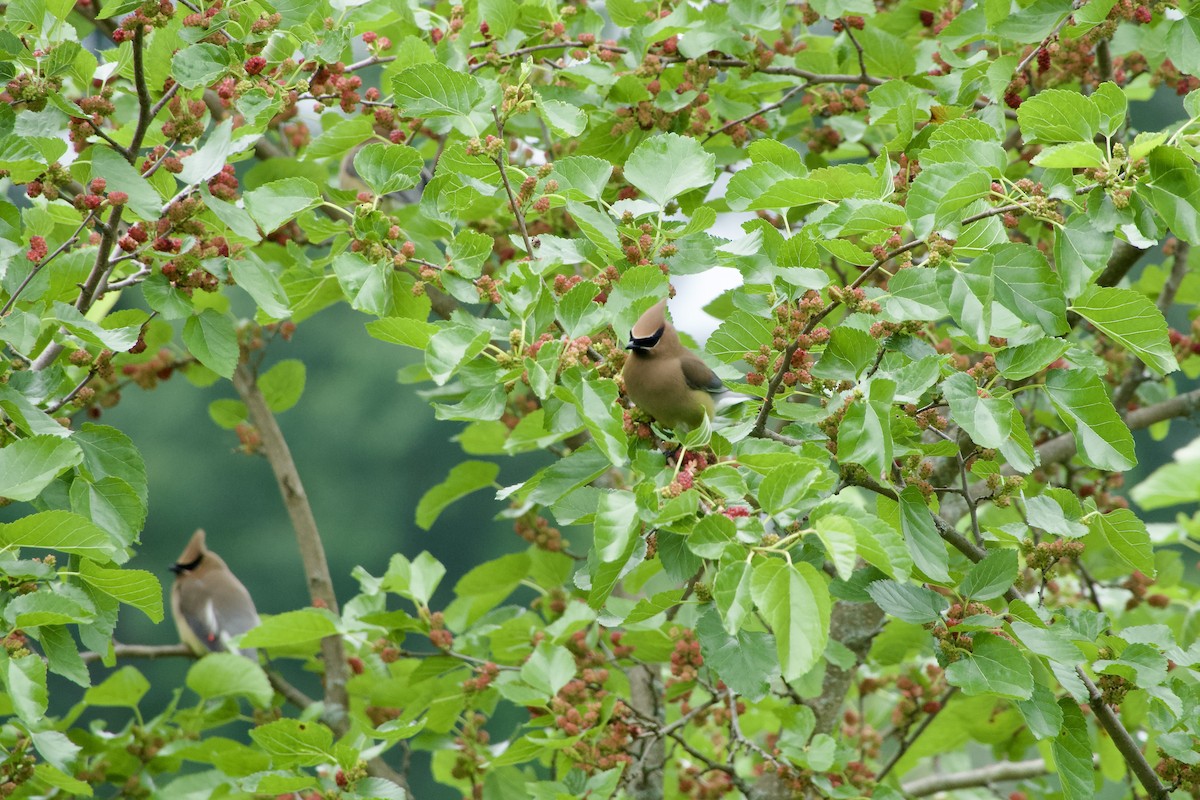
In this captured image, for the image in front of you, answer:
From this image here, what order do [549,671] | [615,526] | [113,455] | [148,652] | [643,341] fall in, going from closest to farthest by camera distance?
1. [615,526]
2. [113,455]
3. [643,341]
4. [549,671]
5. [148,652]

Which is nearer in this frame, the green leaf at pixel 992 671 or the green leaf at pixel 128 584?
the green leaf at pixel 992 671

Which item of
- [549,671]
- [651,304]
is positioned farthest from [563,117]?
[549,671]

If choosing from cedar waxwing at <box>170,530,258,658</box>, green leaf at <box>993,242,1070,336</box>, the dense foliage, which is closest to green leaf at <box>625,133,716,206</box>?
the dense foliage

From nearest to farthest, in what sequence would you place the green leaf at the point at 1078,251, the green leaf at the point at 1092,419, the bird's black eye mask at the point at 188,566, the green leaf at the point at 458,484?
the green leaf at the point at 1078,251, the green leaf at the point at 1092,419, the green leaf at the point at 458,484, the bird's black eye mask at the point at 188,566

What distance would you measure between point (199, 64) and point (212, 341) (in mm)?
439

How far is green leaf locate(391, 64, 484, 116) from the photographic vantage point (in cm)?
162

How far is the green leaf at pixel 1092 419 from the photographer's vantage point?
146cm

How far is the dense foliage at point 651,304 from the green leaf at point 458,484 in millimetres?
205

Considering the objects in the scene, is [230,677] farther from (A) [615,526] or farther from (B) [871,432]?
(B) [871,432]

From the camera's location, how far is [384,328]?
1.47 m

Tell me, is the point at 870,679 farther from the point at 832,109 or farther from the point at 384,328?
the point at 384,328

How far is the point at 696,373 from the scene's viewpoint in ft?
6.14

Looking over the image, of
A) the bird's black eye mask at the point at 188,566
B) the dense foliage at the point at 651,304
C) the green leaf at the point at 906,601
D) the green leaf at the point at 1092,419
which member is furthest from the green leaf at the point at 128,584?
the bird's black eye mask at the point at 188,566

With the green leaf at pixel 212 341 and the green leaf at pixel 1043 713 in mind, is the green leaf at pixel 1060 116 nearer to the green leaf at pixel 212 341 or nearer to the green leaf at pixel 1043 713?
the green leaf at pixel 1043 713
